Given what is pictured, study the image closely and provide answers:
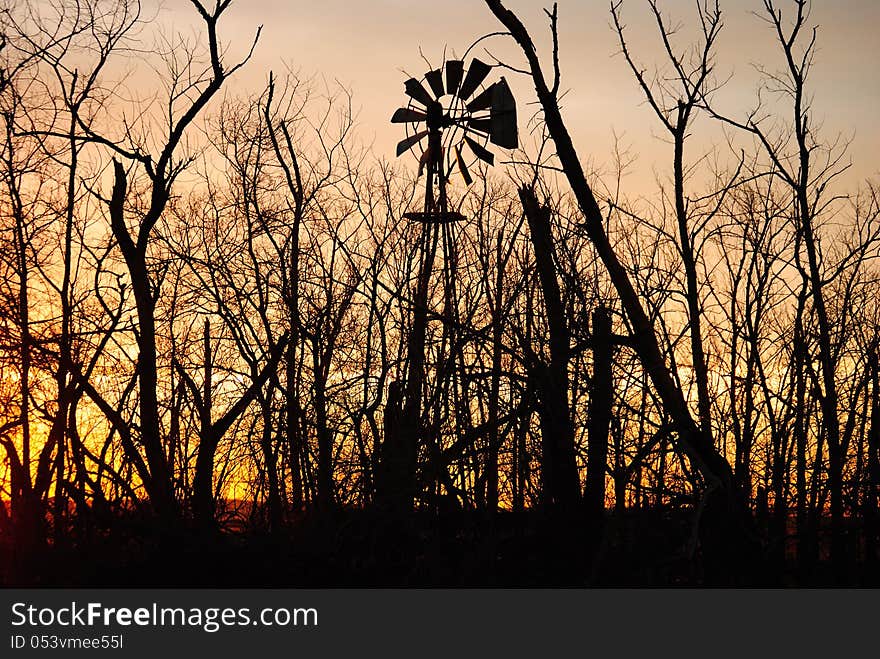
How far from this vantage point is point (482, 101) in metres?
11.7

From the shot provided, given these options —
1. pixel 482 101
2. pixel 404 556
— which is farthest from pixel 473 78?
pixel 404 556

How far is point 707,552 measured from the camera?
9.52 m

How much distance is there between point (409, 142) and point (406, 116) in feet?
1.09

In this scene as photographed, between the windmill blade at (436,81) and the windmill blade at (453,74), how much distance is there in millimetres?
123

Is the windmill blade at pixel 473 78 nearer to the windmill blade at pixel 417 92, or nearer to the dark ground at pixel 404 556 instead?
the windmill blade at pixel 417 92

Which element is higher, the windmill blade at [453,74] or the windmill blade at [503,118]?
the windmill blade at [453,74]

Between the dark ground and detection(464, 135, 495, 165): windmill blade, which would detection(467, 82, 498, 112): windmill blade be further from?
the dark ground

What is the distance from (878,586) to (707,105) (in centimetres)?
785

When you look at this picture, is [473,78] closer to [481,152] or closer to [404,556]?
[481,152]

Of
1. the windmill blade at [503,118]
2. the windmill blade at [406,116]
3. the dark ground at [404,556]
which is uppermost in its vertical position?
the windmill blade at [406,116]

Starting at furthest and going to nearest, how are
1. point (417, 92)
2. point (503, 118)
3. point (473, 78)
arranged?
1. point (417, 92)
2. point (473, 78)
3. point (503, 118)

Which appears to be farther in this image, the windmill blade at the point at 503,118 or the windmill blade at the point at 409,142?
the windmill blade at the point at 409,142

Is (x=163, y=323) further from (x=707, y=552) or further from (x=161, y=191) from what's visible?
(x=707, y=552)

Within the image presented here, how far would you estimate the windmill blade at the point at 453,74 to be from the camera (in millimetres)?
11719
